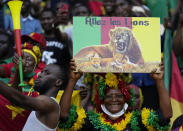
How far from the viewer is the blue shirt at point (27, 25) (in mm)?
6527

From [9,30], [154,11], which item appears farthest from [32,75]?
[154,11]

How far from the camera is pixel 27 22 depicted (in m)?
6.61

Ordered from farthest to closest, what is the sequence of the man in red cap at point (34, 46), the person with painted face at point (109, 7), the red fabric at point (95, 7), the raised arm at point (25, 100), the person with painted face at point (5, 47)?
the red fabric at point (95, 7) < the person with painted face at point (109, 7) < the person with painted face at point (5, 47) < the man in red cap at point (34, 46) < the raised arm at point (25, 100)

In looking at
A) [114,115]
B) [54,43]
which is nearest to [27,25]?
[54,43]

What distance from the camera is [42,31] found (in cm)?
693

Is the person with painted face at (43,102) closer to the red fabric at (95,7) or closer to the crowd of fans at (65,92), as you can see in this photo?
the crowd of fans at (65,92)

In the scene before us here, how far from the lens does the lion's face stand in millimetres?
3875

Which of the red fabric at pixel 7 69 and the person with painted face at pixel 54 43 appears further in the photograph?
the person with painted face at pixel 54 43

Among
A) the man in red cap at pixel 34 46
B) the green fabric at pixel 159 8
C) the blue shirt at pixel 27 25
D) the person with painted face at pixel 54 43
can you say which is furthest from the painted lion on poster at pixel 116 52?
the green fabric at pixel 159 8

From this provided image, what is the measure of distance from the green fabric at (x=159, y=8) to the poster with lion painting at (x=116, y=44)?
414 cm

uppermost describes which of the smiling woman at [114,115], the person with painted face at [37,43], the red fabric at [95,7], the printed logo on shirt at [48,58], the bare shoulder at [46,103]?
the red fabric at [95,7]

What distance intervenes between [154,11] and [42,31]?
106 inches

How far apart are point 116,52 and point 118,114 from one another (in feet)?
2.57

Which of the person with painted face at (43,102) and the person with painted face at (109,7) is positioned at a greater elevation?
the person with painted face at (109,7)
